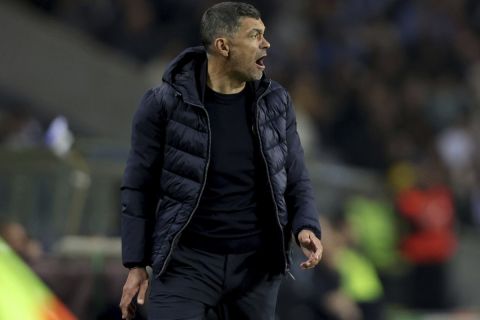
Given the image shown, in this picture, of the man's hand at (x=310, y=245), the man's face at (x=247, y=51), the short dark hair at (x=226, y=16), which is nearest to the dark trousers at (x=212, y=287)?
the man's hand at (x=310, y=245)

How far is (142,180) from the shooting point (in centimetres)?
548

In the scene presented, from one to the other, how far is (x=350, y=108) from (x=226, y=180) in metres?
9.59

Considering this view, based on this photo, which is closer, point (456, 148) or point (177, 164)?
point (177, 164)

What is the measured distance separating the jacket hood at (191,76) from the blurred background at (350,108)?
173 inches

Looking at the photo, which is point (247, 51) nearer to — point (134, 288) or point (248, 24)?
point (248, 24)

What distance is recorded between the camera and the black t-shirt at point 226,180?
547 cm

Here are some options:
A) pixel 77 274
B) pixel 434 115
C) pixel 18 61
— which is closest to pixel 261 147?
pixel 77 274

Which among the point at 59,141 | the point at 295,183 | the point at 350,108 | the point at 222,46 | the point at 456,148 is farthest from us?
the point at 350,108

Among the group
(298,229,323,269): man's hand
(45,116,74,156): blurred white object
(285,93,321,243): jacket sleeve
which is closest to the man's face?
(285,93,321,243): jacket sleeve

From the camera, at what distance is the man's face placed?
217 inches

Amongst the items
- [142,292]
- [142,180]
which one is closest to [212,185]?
[142,180]

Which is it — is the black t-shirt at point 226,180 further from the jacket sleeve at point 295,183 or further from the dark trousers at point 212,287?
the jacket sleeve at point 295,183

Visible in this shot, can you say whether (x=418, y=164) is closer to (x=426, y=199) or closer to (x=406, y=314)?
(x=426, y=199)

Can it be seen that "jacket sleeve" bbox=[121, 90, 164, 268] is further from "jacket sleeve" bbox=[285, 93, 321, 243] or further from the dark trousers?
"jacket sleeve" bbox=[285, 93, 321, 243]
